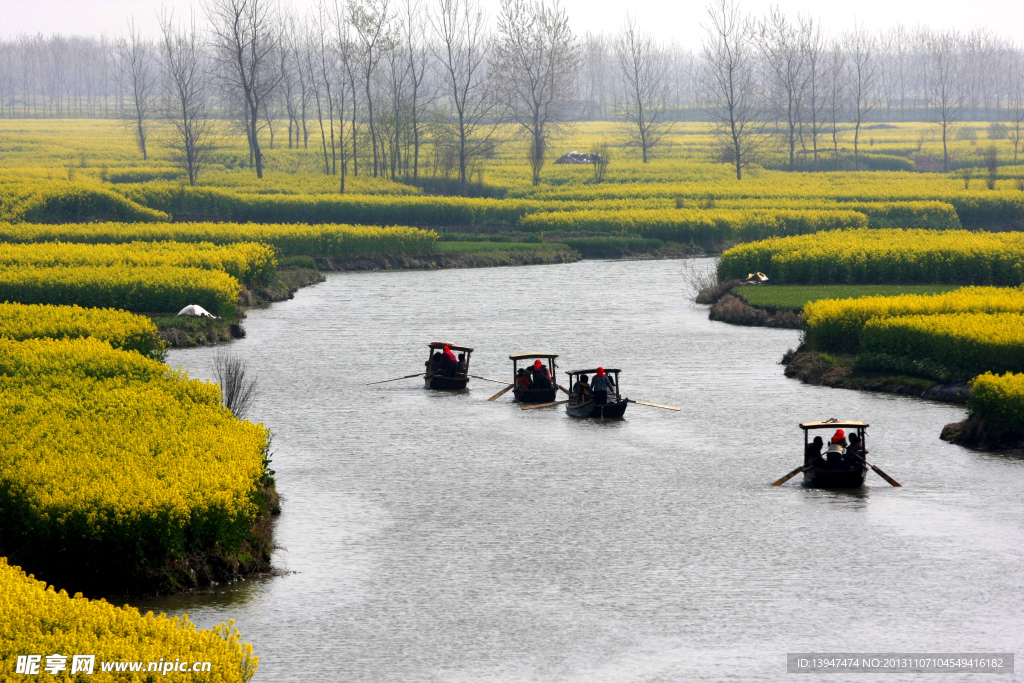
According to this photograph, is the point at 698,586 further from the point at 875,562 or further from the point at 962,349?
the point at 962,349

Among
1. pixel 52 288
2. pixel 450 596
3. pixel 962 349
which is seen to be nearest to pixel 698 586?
pixel 450 596

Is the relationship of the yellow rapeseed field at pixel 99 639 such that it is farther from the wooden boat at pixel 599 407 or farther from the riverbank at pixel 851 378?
the riverbank at pixel 851 378

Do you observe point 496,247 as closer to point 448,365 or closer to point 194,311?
point 194,311

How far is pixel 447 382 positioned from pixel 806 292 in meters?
27.2

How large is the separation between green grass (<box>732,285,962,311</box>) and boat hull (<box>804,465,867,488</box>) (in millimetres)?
29849

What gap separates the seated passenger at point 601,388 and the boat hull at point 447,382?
639cm

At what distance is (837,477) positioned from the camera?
29750mm

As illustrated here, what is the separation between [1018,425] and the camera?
111ft

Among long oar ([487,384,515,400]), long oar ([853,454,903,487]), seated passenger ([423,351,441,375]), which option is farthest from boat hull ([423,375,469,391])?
long oar ([853,454,903,487])

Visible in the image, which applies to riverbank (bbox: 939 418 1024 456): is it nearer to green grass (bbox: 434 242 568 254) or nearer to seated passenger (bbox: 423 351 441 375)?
seated passenger (bbox: 423 351 441 375)

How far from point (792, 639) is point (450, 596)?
19.1ft

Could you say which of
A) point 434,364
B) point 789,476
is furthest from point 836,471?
point 434,364

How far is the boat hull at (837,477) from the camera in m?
29.7

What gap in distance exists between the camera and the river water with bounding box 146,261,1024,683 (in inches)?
786
